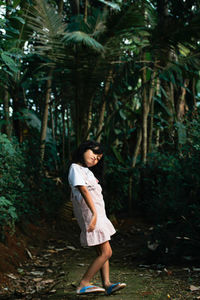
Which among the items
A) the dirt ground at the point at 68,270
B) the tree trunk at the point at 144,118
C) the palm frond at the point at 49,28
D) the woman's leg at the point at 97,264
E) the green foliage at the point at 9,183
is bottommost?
the dirt ground at the point at 68,270

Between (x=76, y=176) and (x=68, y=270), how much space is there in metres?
1.44

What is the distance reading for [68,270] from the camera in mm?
3766

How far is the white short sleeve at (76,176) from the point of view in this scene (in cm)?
275

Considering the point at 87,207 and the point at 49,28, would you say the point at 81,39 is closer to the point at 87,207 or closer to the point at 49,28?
the point at 49,28

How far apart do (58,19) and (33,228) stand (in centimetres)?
295

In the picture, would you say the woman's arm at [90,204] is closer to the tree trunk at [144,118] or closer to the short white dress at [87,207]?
the short white dress at [87,207]

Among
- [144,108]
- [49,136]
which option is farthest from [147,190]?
[49,136]

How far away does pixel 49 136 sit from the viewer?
22.7ft

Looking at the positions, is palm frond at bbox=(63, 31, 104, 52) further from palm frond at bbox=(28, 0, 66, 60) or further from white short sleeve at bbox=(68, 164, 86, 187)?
white short sleeve at bbox=(68, 164, 86, 187)

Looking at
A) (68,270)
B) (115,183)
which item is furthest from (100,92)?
(68,270)

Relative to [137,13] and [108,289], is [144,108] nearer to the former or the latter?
[137,13]

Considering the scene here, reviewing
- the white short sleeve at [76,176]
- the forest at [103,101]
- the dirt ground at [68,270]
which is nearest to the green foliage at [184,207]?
the forest at [103,101]

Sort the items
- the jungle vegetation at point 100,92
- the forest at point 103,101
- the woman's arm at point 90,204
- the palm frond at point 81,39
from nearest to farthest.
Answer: the woman's arm at point 90,204
the forest at point 103,101
the jungle vegetation at point 100,92
the palm frond at point 81,39

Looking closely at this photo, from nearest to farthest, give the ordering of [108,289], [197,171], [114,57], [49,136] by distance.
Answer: [108,289] → [197,171] → [114,57] → [49,136]
